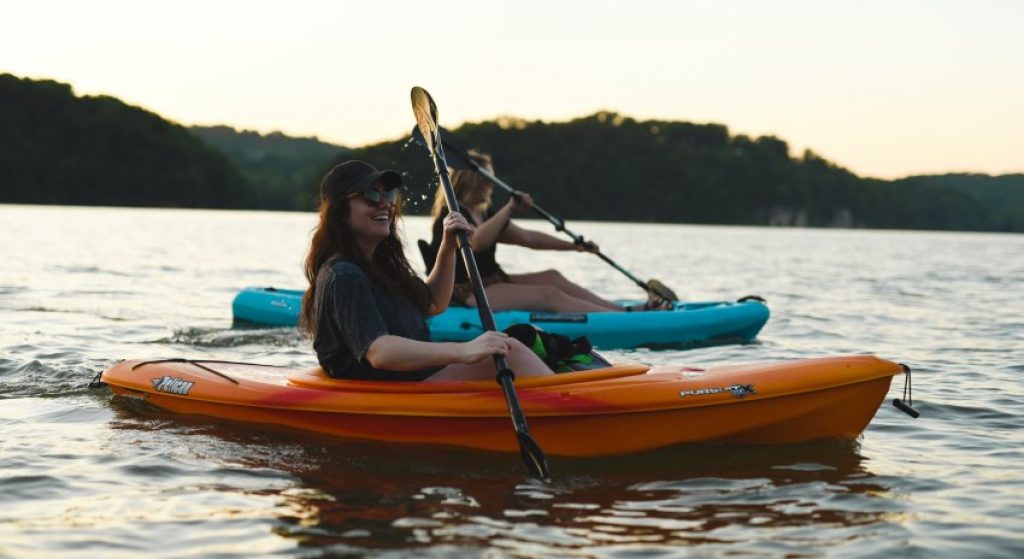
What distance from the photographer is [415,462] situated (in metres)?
4.64

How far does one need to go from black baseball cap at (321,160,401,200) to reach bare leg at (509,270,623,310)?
14.1 ft

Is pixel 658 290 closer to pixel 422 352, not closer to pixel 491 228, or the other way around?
pixel 491 228

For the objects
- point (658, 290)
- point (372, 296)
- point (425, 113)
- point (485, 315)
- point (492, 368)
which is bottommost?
point (492, 368)

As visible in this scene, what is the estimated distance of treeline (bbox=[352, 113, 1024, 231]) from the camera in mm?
87938

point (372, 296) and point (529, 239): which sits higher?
point (529, 239)

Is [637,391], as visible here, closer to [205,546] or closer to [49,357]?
[205,546]

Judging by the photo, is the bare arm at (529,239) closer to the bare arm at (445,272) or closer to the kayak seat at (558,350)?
the kayak seat at (558,350)

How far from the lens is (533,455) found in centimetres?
433

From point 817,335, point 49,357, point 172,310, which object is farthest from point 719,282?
point 49,357

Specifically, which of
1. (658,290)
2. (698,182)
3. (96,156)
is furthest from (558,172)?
(658,290)

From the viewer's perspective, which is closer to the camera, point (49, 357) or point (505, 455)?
point (505, 455)

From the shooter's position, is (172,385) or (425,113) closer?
(172,385)

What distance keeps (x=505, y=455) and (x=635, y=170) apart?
86.8 meters

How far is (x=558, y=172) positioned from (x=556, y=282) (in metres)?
78.4
